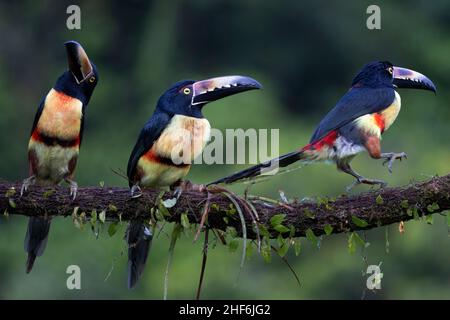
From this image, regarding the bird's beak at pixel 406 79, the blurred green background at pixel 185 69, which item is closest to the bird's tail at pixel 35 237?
the bird's beak at pixel 406 79

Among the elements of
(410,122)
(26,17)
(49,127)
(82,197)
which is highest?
(26,17)

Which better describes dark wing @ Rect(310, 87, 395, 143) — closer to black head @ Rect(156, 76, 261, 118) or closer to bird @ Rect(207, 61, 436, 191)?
bird @ Rect(207, 61, 436, 191)

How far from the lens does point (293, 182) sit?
44.4 ft

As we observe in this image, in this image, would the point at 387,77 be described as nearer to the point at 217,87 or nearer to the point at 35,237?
the point at 217,87

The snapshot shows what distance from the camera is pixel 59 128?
6.87 m

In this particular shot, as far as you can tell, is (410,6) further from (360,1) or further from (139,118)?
(139,118)

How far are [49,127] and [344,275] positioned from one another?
6.69 meters

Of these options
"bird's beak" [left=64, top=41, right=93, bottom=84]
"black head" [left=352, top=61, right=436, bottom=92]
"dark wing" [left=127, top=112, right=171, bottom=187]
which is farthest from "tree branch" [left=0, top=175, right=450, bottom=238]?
"black head" [left=352, top=61, right=436, bottom=92]

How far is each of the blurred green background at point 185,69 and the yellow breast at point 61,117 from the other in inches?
294

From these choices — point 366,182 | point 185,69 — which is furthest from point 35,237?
point 185,69

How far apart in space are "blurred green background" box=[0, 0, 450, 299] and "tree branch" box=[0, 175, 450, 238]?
7.93 metres

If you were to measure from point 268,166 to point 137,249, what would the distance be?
0.84 metres

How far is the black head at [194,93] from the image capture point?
6641mm
